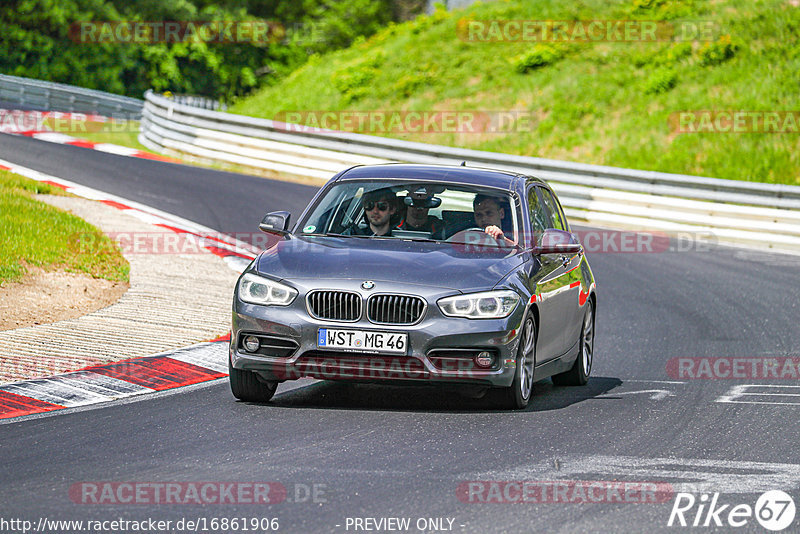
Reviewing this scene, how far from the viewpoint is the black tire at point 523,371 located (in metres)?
8.21

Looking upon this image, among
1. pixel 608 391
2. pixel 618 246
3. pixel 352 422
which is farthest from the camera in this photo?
pixel 618 246

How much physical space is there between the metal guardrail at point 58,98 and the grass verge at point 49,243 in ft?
69.4

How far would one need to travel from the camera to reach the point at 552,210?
34.4 ft

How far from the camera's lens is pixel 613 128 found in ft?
105

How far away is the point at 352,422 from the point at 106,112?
32034 millimetres

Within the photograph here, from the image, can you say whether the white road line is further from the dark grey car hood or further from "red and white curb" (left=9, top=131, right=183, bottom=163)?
"red and white curb" (left=9, top=131, right=183, bottom=163)

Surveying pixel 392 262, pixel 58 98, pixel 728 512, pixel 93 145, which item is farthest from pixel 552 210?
pixel 58 98

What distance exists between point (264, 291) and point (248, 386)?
709 mm

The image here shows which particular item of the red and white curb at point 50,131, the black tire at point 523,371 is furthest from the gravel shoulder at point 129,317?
the red and white curb at point 50,131

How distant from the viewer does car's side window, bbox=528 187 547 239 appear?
9.44 m

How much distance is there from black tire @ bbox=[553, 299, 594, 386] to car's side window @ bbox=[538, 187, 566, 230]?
0.70 metres

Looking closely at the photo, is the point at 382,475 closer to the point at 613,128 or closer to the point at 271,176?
the point at 271,176

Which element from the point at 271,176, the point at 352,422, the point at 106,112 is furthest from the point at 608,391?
the point at 106,112

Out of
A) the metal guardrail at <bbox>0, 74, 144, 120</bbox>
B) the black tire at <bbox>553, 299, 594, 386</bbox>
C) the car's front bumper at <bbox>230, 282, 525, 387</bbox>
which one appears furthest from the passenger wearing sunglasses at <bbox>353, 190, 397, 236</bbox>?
the metal guardrail at <bbox>0, 74, 144, 120</bbox>
